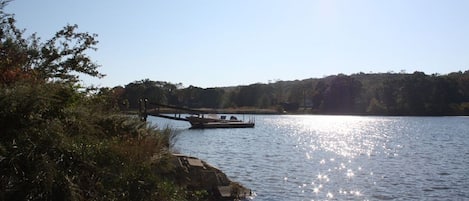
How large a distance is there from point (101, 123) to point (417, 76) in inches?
5402

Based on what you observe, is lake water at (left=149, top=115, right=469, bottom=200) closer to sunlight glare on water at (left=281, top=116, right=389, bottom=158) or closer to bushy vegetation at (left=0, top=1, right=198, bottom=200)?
sunlight glare on water at (left=281, top=116, right=389, bottom=158)

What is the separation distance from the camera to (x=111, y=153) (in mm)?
8234

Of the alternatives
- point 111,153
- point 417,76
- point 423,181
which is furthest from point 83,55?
point 417,76

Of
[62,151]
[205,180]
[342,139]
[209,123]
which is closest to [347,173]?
[205,180]

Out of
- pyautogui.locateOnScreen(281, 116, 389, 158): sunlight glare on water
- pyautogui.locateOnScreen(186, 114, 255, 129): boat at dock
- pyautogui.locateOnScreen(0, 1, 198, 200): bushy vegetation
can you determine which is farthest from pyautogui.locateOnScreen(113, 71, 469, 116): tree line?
pyautogui.locateOnScreen(0, 1, 198, 200): bushy vegetation

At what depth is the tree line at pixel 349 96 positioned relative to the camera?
436ft

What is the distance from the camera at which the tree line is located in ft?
436

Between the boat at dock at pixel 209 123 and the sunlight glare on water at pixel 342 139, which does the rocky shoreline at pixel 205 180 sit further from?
the boat at dock at pixel 209 123

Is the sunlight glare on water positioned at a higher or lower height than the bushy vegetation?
lower

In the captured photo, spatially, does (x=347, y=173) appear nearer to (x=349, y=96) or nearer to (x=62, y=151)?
(x=62, y=151)

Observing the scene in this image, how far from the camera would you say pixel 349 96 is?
498 ft

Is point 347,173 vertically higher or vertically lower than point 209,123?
lower

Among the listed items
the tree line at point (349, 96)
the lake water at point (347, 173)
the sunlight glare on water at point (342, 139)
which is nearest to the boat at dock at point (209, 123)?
the sunlight glare on water at point (342, 139)

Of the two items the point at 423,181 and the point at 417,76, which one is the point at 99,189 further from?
the point at 417,76
